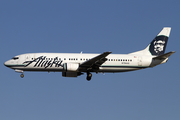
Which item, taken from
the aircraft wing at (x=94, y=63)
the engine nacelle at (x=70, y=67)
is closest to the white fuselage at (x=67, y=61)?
the engine nacelle at (x=70, y=67)

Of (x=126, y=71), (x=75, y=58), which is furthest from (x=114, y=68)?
(x=75, y=58)

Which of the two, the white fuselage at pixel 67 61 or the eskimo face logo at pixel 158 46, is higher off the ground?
the eskimo face logo at pixel 158 46

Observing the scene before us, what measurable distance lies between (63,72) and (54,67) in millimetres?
3385

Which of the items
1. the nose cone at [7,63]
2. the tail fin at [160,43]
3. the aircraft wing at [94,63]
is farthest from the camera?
the tail fin at [160,43]

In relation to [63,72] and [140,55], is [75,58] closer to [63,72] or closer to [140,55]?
[63,72]

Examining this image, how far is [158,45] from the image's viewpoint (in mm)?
56969

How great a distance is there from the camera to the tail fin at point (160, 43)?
56438 mm

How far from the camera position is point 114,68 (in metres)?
52.9

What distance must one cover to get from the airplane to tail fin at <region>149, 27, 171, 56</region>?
1727mm

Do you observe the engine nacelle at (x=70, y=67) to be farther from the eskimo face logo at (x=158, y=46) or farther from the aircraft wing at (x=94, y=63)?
the eskimo face logo at (x=158, y=46)

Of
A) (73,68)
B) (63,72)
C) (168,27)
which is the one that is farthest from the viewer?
(168,27)

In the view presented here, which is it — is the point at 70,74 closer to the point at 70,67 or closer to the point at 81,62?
the point at 81,62

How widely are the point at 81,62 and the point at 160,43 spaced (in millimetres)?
14566

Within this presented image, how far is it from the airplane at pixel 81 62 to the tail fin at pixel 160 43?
1.73m
